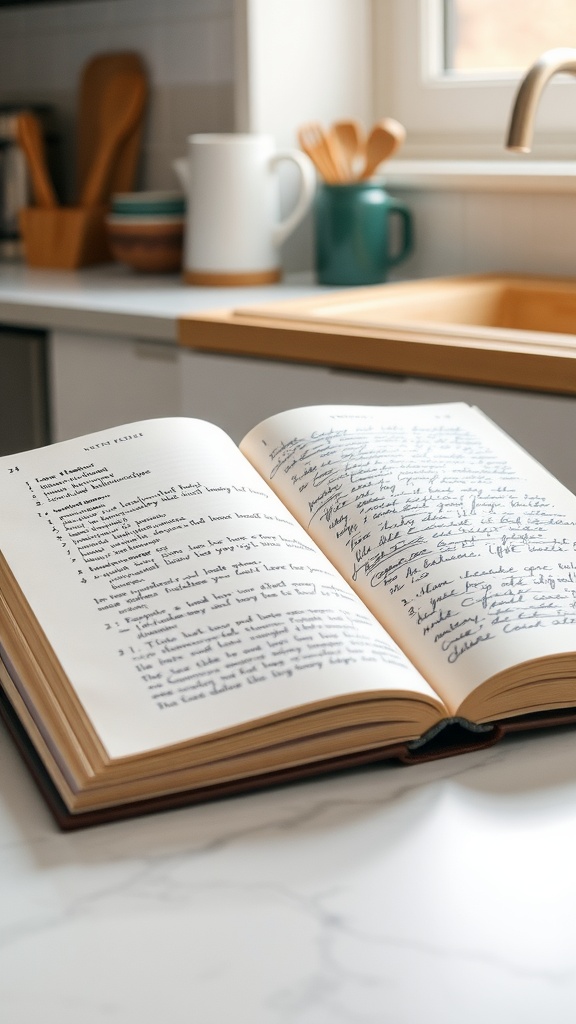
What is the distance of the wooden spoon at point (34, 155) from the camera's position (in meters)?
2.38

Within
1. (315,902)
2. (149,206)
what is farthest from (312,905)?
(149,206)

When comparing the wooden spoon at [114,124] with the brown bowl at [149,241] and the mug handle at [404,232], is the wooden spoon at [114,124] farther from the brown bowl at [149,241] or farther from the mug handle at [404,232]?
the mug handle at [404,232]

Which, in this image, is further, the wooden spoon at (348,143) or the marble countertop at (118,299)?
the wooden spoon at (348,143)

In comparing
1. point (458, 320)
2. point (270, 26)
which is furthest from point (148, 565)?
point (270, 26)

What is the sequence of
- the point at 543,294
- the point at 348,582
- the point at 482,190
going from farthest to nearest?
the point at 482,190 < the point at 543,294 < the point at 348,582

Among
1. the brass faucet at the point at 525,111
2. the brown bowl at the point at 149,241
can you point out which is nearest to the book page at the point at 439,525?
the brass faucet at the point at 525,111

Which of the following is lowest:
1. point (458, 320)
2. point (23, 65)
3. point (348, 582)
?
point (348, 582)

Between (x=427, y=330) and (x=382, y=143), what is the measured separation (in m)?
0.56

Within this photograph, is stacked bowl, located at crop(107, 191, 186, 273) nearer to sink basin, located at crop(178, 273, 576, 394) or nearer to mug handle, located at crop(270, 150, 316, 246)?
mug handle, located at crop(270, 150, 316, 246)

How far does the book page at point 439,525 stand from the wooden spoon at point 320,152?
126 cm

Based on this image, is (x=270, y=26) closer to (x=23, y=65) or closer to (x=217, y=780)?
(x=23, y=65)

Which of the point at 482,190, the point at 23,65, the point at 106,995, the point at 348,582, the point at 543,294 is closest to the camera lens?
the point at 106,995

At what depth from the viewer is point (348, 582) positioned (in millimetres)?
646

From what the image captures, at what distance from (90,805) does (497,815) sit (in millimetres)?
166
